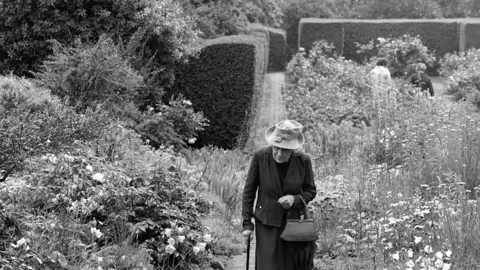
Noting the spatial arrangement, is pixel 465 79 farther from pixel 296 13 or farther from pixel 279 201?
pixel 296 13

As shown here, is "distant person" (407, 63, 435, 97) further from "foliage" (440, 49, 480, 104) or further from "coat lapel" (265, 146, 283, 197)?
"coat lapel" (265, 146, 283, 197)

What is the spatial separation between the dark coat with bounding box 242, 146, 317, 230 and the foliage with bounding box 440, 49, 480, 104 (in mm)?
11593

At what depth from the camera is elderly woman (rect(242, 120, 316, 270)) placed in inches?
229

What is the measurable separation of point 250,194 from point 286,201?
1.03 ft

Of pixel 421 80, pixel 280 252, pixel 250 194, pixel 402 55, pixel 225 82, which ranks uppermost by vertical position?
pixel 250 194

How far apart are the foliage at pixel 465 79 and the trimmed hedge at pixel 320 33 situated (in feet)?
20.3

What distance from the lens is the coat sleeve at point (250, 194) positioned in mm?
5887

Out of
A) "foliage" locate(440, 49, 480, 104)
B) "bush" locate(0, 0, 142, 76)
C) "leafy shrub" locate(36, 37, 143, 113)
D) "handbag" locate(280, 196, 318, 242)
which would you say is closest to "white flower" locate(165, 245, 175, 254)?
"handbag" locate(280, 196, 318, 242)

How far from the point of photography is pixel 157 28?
13094 mm

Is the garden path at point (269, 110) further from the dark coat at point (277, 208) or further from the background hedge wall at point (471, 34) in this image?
the dark coat at point (277, 208)

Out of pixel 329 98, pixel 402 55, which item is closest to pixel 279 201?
pixel 329 98

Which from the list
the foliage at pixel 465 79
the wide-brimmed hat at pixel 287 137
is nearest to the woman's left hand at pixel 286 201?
the wide-brimmed hat at pixel 287 137

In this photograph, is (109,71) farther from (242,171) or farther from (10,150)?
(10,150)

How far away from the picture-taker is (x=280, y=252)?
19.2 ft
